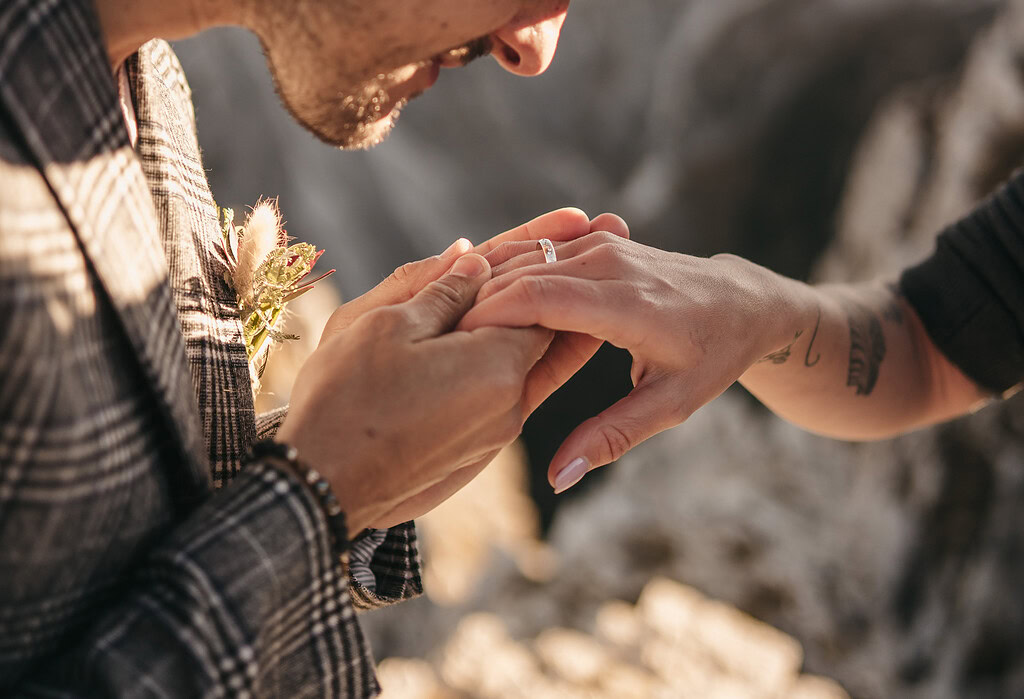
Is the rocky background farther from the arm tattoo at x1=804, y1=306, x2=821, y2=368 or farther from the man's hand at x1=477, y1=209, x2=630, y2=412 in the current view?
the man's hand at x1=477, y1=209, x2=630, y2=412

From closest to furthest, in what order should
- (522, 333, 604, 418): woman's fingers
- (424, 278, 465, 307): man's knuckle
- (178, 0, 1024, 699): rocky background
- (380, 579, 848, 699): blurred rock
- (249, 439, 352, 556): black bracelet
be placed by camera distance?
(249, 439, 352, 556): black bracelet → (424, 278, 465, 307): man's knuckle → (522, 333, 604, 418): woman's fingers → (380, 579, 848, 699): blurred rock → (178, 0, 1024, 699): rocky background

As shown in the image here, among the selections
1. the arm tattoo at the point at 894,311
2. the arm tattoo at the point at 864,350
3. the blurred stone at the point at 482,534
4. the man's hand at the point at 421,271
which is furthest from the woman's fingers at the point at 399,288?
the blurred stone at the point at 482,534

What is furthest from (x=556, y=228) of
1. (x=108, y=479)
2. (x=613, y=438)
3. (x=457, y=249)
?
(x=108, y=479)

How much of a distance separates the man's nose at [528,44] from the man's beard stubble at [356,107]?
1.0 inches

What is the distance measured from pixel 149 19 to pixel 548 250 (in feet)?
1.99

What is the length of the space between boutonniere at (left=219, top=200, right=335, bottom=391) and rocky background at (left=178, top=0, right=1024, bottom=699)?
2068mm

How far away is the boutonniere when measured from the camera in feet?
3.52

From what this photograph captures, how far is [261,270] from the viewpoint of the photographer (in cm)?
109

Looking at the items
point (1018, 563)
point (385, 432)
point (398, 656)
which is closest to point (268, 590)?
point (385, 432)

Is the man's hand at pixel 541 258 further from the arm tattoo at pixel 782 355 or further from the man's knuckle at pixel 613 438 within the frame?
the arm tattoo at pixel 782 355

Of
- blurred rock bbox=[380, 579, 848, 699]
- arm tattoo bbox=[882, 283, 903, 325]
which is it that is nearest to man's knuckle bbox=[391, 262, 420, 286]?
arm tattoo bbox=[882, 283, 903, 325]

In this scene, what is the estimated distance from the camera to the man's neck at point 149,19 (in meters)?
0.89

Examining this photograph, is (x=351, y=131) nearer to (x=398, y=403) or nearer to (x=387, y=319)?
(x=387, y=319)

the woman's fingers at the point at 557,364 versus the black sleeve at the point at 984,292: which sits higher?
the woman's fingers at the point at 557,364
